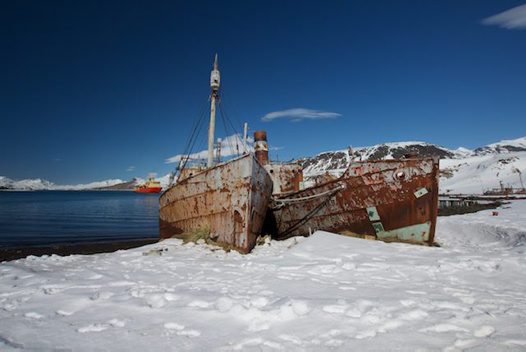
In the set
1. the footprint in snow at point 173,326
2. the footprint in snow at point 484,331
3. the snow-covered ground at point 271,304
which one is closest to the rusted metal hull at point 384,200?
the snow-covered ground at point 271,304

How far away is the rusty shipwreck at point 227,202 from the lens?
27.3 ft

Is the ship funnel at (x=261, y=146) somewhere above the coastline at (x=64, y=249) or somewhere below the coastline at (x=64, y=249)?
above

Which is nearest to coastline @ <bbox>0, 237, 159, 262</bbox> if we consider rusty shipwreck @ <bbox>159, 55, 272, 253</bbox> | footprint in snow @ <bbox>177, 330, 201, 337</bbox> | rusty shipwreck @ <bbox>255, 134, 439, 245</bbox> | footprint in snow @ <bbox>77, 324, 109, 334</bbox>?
rusty shipwreck @ <bbox>159, 55, 272, 253</bbox>

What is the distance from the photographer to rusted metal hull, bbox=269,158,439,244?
8930 millimetres

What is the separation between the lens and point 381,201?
30.3 ft

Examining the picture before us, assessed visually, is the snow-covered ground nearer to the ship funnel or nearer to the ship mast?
the ship mast

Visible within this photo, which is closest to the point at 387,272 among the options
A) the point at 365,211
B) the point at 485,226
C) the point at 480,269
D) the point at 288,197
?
the point at 480,269

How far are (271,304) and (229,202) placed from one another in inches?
204

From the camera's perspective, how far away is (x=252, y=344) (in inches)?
107

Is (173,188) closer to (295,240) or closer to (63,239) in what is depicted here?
(295,240)

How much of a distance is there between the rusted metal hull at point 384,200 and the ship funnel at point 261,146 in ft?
13.4

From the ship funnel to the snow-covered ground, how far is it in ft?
24.8

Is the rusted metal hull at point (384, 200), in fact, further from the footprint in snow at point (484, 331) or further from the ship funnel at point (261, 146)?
the footprint in snow at point (484, 331)

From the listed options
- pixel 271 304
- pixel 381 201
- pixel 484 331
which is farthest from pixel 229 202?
pixel 484 331
